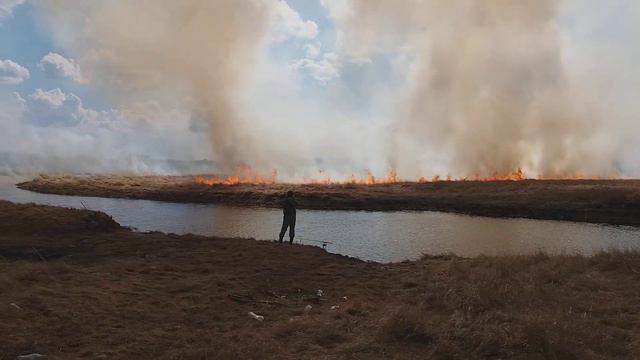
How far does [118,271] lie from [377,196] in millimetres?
72142

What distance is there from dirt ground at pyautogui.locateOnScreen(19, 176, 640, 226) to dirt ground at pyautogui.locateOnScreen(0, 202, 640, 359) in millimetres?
50140

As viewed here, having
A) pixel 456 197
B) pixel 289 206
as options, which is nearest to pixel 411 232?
pixel 289 206

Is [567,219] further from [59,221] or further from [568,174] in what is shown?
[568,174]

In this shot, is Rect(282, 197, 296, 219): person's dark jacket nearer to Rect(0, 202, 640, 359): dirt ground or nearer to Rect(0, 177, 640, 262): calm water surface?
Rect(0, 202, 640, 359): dirt ground

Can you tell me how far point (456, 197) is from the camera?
3484 inches

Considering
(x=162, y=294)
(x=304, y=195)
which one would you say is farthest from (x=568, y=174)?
(x=162, y=294)

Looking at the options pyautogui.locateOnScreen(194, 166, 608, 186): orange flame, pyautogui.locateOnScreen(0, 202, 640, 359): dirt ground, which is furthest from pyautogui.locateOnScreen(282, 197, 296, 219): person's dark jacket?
pyautogui.locateOnScreen(194, 166, 608, 186): orange flame

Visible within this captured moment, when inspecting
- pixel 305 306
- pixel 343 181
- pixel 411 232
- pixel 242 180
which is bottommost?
pixel 305 306

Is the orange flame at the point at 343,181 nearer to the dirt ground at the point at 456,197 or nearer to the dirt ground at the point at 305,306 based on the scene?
the dirt ground at the point at 456,197

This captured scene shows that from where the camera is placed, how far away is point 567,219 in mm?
66250

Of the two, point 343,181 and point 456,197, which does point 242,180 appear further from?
point 456,197

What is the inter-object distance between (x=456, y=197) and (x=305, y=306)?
247 feet

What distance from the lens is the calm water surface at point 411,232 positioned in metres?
38.4

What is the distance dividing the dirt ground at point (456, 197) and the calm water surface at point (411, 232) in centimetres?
960
